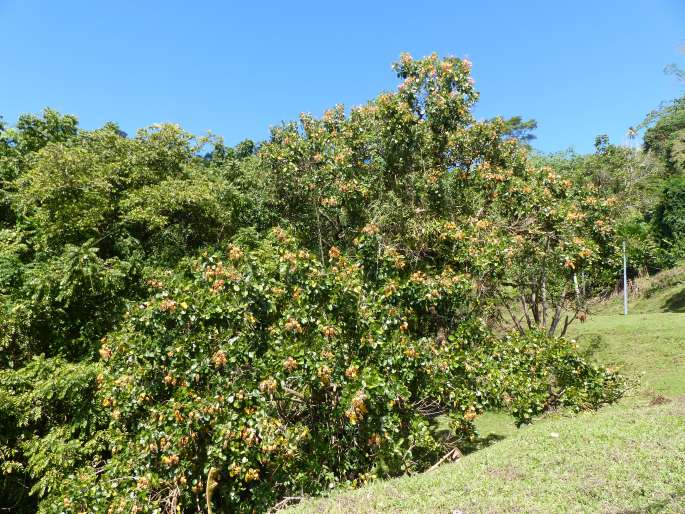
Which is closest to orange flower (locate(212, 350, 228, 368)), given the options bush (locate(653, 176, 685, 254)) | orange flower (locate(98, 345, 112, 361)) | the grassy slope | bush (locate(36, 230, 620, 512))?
bush (locate(36, 230, 620, 512))

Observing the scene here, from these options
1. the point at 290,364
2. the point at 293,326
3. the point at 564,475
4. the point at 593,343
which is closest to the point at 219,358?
the point at 290,364

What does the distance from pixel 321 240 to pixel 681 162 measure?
136ft

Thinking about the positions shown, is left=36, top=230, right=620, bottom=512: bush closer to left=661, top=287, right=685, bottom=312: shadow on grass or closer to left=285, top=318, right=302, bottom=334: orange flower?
left=285, top=318, right=302, bottom=334: orange flower

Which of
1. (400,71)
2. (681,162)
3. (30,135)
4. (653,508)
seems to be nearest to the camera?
(653,508)

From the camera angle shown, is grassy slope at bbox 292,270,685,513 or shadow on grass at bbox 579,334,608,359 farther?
shadow on grass at bbox 579,334,608,359

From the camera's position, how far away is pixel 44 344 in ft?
30.5

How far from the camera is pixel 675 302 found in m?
25.4

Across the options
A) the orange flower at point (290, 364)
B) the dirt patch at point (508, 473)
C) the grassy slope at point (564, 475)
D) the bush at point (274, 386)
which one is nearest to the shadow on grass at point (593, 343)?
the grassy slope at point (564, 475)

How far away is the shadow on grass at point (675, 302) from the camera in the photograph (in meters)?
24.4

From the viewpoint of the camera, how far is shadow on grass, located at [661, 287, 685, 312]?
A: 961 inches

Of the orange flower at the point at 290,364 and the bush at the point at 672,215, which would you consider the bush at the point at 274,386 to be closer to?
the orange flower at the point at 290,364

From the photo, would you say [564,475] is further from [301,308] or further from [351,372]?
[301,308]

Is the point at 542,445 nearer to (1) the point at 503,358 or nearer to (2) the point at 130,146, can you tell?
(1) the point at 503,358

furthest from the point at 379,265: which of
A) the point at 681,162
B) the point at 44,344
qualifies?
the point at 681,162
